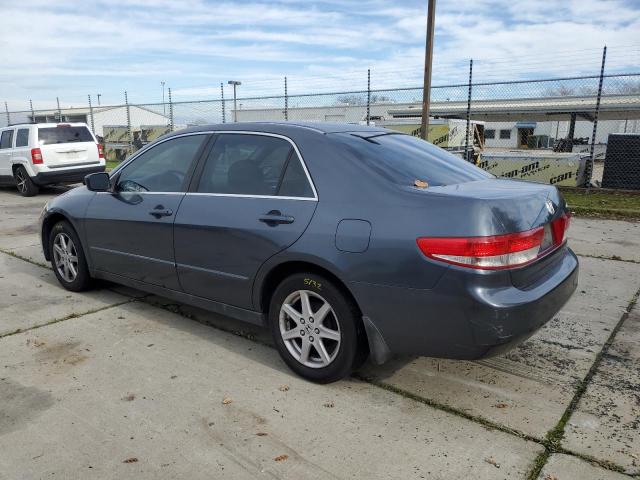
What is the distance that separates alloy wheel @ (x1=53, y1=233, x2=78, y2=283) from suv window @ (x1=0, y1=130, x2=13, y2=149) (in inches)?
384

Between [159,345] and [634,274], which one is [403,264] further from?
[634,274]

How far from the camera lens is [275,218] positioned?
333 centimetres

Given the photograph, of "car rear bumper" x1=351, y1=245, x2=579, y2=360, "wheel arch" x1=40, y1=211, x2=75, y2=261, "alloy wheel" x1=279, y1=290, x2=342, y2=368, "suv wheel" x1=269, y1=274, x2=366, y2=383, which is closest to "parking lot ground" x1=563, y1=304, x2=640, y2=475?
"car rear bumper" x1=351, y1=245, x2=579, y2=360

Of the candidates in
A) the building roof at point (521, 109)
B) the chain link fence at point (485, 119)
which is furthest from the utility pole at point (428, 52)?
the building roof at point (521, 109)

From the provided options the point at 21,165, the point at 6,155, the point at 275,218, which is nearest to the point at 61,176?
the point at 21,165

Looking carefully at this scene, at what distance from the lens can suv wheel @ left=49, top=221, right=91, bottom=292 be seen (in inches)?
195

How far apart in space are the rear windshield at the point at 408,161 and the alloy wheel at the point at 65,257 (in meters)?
3.08

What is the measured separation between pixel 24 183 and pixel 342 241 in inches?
486

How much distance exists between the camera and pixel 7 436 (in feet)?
9.21

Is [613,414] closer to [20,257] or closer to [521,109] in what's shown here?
[20,257]

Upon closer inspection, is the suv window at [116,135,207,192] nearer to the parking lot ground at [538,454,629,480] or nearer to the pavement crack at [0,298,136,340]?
the pavement crack at [0,298,136,340]

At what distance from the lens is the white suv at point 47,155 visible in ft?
40.9

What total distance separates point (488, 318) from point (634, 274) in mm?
3917

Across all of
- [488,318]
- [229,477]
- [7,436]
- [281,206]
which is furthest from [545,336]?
[7,436]
